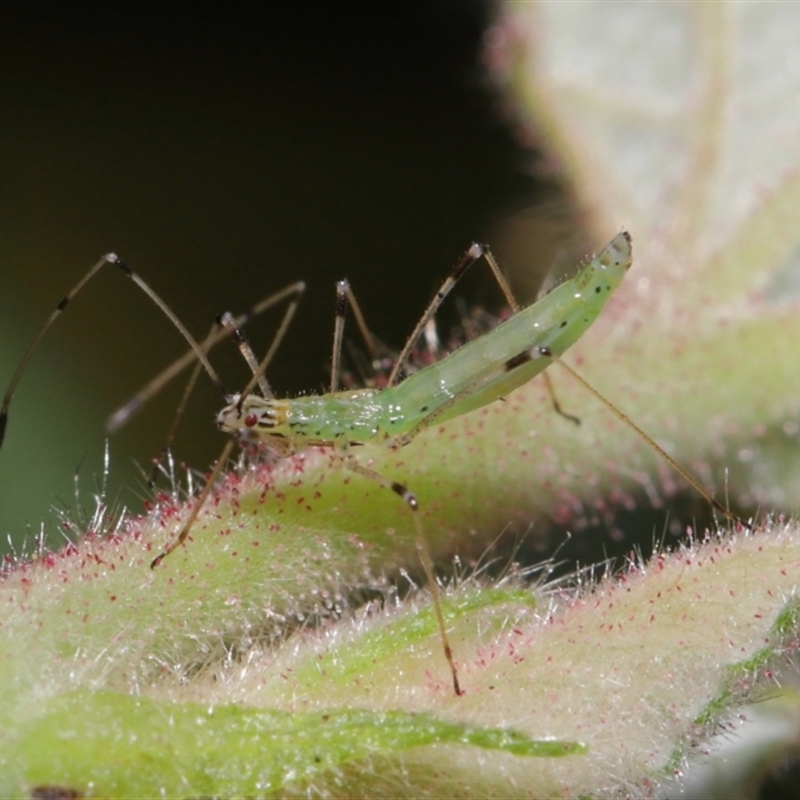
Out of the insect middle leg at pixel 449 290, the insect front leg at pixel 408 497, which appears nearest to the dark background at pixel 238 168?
the insect middle leg at pixel 449 290

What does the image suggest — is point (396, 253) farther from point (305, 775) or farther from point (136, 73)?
point (305, 775)

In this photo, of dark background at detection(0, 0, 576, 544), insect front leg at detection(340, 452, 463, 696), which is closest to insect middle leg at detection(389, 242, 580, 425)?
dark background at detection(0, 0, 576, 544)

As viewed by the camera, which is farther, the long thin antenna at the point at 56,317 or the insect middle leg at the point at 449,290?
the insect middle leg at the point at 449,290

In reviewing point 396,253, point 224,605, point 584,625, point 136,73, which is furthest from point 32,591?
Answer: point 136,73

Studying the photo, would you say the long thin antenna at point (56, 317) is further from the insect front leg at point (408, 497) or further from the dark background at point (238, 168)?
the insect front leg at point (408, 497)

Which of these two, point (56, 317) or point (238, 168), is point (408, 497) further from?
Result: point (238, 168)

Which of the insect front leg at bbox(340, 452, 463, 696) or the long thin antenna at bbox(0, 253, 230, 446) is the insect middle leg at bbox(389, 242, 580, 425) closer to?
the long thin antenna at bbox(0, 253, 230, 446)

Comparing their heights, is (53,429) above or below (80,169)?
below

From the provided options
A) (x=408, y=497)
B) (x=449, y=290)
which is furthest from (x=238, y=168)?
(x=408, y=497)
